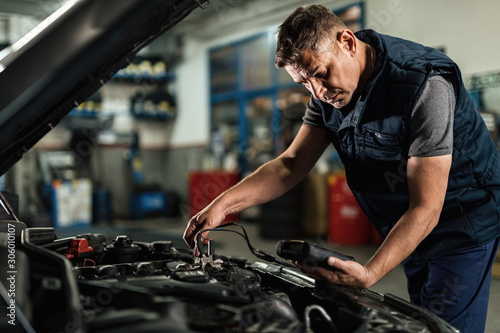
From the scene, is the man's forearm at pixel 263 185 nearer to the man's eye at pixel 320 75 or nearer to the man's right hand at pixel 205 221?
the man's right hand at pixel 205 221

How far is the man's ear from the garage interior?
2607 millimetres

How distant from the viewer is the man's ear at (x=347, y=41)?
120 centimetres

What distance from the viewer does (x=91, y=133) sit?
7.64 metres

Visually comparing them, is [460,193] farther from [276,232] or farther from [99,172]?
[99,172]

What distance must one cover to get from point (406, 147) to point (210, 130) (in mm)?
7261

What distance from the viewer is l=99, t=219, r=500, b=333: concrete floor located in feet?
10.6

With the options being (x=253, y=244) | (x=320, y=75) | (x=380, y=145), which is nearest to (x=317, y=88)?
(x=320, y=75)

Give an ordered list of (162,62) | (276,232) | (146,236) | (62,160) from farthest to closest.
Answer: (162,62) → (62,160) → (146,236) → (276,232)

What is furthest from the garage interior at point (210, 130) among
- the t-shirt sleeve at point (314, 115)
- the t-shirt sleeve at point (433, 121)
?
the t-shirt sleeve at point (433, 121)

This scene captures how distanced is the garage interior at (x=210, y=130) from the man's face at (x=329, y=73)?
252 centimetres

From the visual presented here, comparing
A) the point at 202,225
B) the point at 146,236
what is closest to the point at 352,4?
the point at 146,236

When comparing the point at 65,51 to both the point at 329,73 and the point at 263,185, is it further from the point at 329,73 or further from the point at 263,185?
the point at 263,185

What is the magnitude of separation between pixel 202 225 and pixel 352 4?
5.26 metres

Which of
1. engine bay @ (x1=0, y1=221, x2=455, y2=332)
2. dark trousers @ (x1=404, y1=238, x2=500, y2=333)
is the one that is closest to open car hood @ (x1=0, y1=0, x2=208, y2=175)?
engine bay @ (x1=0, y1=221, x2=455, y2=332)
